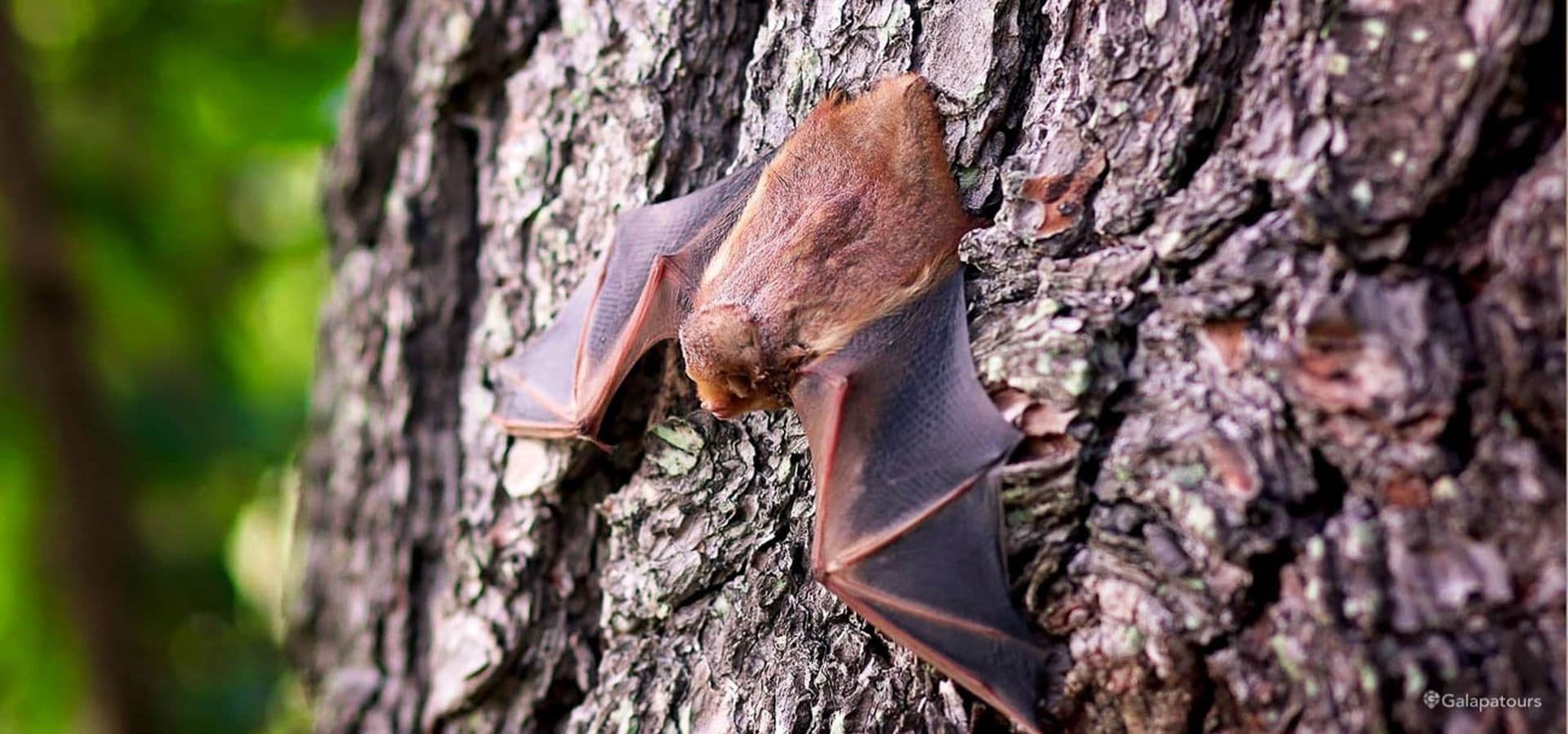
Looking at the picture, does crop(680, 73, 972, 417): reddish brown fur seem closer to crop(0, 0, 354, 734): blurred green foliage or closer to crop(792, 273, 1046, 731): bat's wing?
crop(792, 273, 1046, 731): bat's wing

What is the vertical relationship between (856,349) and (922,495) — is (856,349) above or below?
above

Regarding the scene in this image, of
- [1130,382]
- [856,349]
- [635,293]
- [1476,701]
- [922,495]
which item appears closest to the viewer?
[1476,701]

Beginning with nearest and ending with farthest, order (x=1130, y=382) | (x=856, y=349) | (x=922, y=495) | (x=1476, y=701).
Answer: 1. (x=1476, y=701)
2. (x=1130, y=382)
3. (x=922, y=495)
4. (x=856, y=349)

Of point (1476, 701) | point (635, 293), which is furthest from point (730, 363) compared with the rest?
Answer: point (1476, 701)

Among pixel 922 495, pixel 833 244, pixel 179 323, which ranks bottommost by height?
pixel 179 323

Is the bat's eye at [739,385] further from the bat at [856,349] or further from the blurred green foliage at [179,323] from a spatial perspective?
the blurred green foliage at [179,323]

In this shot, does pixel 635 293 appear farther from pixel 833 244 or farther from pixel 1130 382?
pixel 1130 382
